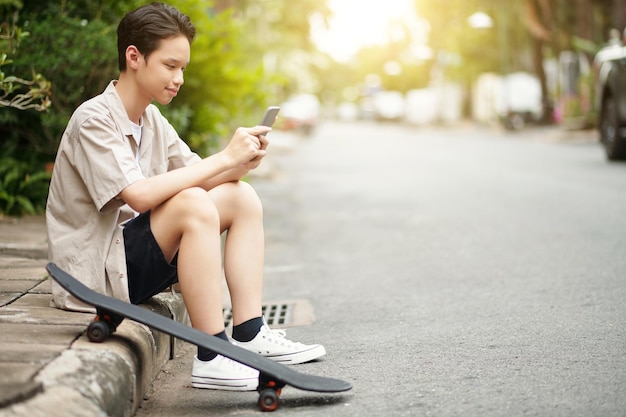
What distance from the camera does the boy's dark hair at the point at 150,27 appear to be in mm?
3619

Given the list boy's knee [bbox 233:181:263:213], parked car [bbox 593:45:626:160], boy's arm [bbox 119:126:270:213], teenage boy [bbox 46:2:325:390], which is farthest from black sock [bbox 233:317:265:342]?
parked car [bbox 593:45:626:160]

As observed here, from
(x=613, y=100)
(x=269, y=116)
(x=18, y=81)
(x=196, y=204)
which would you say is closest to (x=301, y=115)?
(x=613, y=100)

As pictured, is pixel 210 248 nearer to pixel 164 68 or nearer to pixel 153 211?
pixel 153 211

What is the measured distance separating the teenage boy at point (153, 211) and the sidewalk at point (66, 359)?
7.3 inches

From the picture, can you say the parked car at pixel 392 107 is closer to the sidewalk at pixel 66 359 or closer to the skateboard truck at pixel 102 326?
the sidewalk at pixel 66 359

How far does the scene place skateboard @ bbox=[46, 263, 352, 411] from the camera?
325cm

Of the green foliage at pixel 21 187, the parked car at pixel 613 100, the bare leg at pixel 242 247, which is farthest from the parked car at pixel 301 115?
the bare leg at pixel 242 247

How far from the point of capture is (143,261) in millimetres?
3732

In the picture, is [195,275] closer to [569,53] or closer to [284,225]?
[284,225]

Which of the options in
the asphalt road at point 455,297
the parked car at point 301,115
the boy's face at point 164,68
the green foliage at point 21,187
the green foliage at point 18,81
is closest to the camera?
the asphalt road at point 455,297

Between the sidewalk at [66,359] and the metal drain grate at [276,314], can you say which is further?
the metal drain grate at [276,314]

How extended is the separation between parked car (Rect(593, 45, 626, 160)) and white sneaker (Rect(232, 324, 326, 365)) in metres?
10.7

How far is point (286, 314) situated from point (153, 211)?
2.00 m

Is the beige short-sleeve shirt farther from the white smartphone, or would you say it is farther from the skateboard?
the white smartphone
